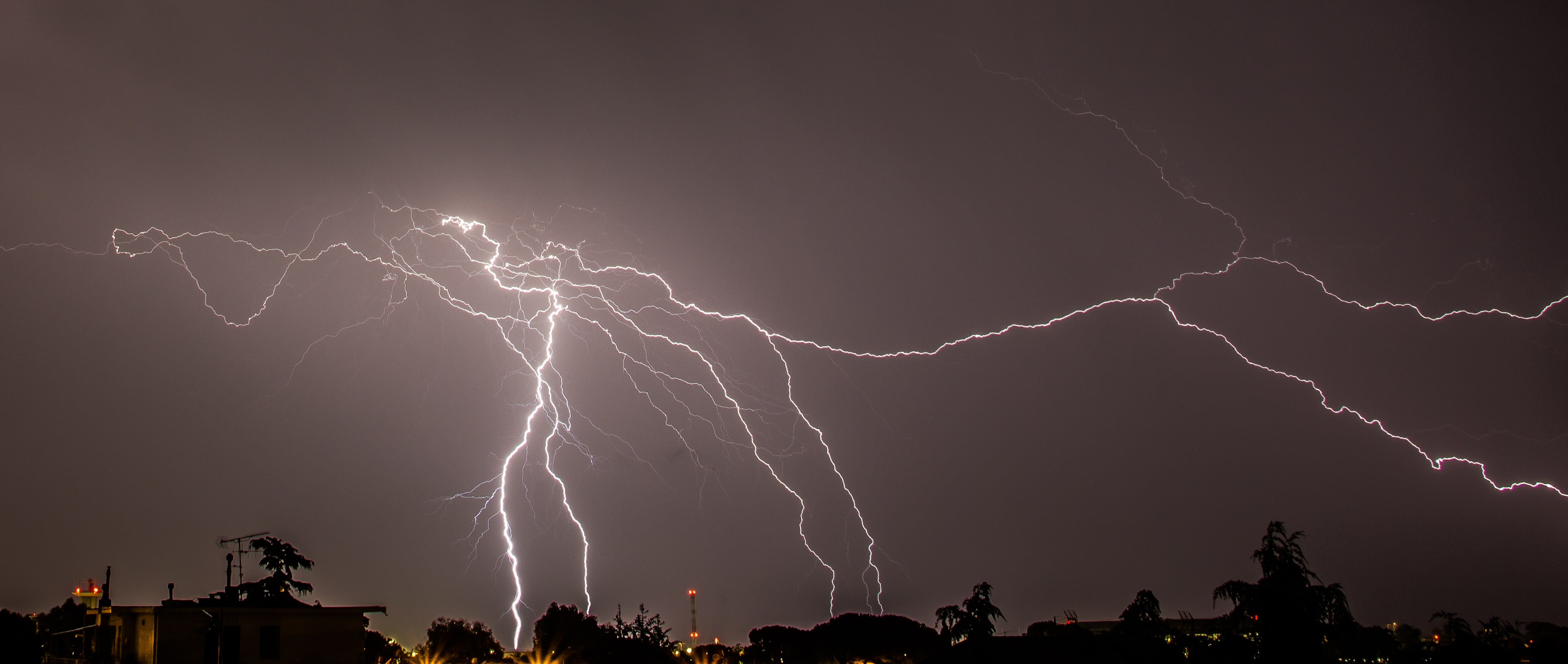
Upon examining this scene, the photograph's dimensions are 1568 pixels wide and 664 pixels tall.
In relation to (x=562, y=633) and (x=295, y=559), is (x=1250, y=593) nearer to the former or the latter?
(x=295, y=559)

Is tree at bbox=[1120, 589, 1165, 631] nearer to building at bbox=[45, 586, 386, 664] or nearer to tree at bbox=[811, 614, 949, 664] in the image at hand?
building at bbox=[45, 586, 386, 664]

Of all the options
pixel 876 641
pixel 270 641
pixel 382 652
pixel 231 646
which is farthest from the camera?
pixel 876 641

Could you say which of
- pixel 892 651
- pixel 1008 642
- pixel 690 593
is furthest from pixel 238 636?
pixel 690 593

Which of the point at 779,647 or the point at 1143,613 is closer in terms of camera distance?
the point at 1143,613

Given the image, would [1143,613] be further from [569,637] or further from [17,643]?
[569,637]

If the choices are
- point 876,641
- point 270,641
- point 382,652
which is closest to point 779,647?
point 876,641

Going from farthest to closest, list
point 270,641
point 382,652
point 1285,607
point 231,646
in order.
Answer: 1. point 382,652
2. point 270,641
3. point 231,646
4. point 1285,607
